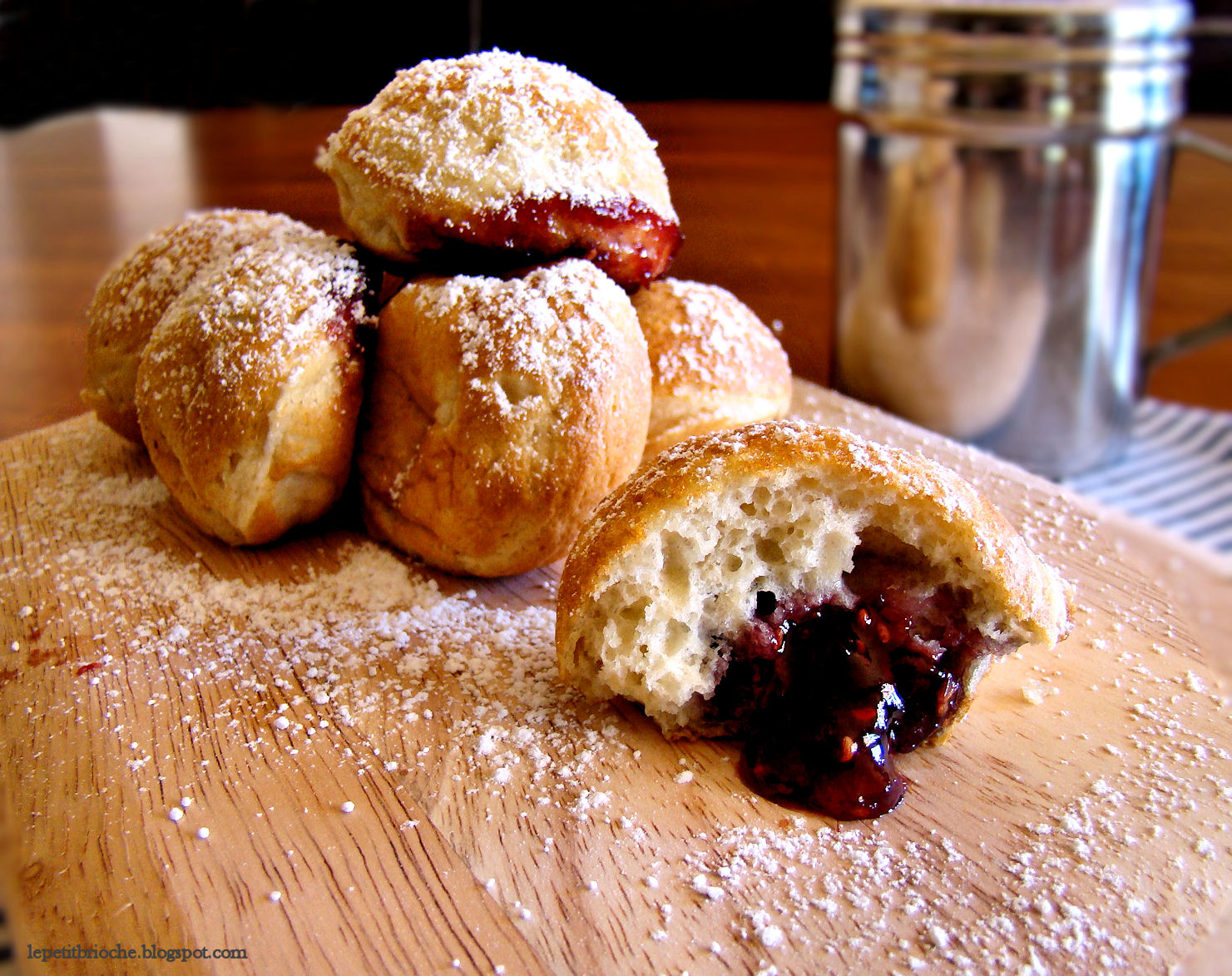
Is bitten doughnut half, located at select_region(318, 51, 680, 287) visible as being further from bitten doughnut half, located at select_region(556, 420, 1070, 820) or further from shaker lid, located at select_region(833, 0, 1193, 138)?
shaker lid, located at select_region(833, 0, 1193, 138)

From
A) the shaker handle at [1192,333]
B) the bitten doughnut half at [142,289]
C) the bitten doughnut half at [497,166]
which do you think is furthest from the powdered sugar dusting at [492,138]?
the shaker handle at [1192,333]

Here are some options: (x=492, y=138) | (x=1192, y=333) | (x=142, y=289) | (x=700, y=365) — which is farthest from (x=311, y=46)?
(x=1192, y=333)

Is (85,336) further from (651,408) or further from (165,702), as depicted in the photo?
(651,408)

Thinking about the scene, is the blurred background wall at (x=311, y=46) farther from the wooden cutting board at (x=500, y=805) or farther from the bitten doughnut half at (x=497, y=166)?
the wooden cutting board at (x=500, y=805)

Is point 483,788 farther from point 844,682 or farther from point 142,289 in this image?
point 142,289

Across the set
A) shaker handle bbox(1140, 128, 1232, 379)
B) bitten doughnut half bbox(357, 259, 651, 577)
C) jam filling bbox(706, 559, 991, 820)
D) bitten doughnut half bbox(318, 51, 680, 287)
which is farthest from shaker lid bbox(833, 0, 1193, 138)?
jam filling bbox(706, 559, 991, 820)

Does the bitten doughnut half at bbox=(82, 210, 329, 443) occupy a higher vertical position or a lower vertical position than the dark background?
lower

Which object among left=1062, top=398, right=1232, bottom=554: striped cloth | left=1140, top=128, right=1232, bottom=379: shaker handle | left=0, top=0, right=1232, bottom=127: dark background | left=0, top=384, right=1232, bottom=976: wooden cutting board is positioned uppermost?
left=0, top=0, right=1232, bottom=127: dark background
